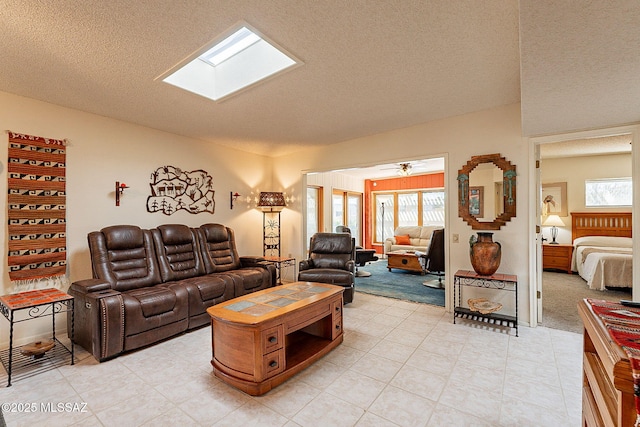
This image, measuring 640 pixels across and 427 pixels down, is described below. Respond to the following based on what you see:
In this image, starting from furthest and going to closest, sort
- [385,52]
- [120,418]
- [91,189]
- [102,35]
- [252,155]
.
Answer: [252,155] < [91,189] < [385,52] < [102,35] < [120,418]

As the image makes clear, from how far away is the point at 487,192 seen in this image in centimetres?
348

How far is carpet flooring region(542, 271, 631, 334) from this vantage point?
333cm

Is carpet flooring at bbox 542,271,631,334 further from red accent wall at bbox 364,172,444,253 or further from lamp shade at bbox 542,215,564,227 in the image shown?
red accent wall at bbox 364,172,444,253

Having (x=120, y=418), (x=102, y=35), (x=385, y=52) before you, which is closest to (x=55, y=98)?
(x=102, y=35)

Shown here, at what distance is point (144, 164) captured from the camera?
395cm

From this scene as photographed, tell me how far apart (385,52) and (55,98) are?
343 centimetres

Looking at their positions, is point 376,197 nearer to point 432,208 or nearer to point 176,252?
point 432,208

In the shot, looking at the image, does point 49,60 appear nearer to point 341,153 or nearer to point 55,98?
point 55,98

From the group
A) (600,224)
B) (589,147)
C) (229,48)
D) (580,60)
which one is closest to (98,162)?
(229,48)

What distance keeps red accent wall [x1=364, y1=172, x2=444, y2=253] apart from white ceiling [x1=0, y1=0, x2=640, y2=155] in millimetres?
4699

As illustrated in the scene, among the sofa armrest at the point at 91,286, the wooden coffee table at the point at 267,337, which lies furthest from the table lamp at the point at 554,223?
the sofa armrest at the point at 91,286

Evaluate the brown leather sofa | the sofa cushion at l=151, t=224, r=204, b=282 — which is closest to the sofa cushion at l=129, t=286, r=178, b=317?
the brown leather sofa

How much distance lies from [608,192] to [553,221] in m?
1.16

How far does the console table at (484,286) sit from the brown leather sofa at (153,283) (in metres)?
2.53
